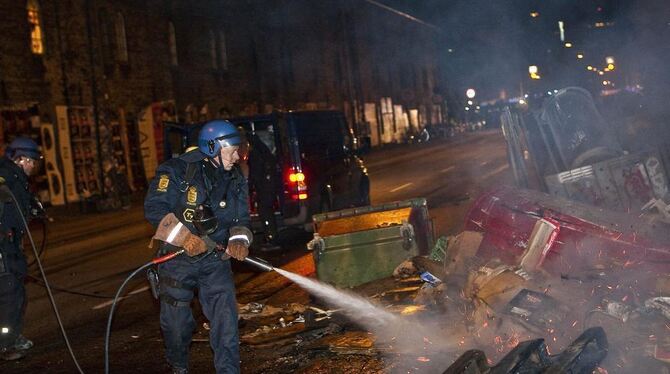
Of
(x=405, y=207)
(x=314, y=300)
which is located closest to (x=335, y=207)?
(x=405, y=207)

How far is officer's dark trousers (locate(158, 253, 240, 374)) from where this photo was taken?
4934mm

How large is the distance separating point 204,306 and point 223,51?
28.0 metres

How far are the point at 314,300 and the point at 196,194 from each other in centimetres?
302

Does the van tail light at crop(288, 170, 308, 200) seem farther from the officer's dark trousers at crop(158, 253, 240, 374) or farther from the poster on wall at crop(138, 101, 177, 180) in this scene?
the poster on wall at crop(138, 101, 177, 180)

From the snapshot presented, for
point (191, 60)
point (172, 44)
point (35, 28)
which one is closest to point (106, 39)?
point (35, 28)

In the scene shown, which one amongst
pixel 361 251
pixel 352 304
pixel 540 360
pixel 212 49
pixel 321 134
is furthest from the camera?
pixel 212 49

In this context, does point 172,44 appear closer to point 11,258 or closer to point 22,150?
point 22,150

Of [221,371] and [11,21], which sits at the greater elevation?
[11,21]

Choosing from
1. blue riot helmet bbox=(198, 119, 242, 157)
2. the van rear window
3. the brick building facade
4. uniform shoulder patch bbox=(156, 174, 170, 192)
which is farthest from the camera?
the brick building facade

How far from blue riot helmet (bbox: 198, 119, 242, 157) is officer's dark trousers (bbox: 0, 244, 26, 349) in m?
2.36

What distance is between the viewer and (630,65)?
1459cm

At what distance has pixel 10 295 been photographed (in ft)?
20.8

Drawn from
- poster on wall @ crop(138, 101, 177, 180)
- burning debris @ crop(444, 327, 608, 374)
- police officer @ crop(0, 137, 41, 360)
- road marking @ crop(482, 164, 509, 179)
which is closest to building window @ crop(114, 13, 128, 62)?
poster on wall @ crop(138, 101, 177, 180)

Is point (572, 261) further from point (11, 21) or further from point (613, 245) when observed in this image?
point (11, 21)
